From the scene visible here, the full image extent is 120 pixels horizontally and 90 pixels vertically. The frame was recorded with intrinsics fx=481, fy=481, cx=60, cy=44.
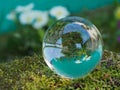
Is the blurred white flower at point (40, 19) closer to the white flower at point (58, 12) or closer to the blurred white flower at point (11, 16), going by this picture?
the white flower at point (58, 12)

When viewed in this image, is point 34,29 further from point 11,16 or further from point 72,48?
point 72,48

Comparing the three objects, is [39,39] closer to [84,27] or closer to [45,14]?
[45,14]

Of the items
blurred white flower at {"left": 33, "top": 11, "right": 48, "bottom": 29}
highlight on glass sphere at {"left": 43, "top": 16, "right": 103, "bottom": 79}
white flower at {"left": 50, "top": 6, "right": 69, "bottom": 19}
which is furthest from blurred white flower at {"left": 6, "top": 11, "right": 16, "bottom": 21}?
highlight on glass sphere at {"left": 43, "top": 16, "right": 103, "bottom": 79}

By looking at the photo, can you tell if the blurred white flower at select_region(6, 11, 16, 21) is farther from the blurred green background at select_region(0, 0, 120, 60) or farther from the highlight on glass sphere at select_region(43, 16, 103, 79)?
the highlight on glass sphere at select_region(43, 16, 103, 79)

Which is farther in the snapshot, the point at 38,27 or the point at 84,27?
the point at 38,27

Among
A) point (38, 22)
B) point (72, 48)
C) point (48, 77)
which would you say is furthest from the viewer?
point (38, 22)

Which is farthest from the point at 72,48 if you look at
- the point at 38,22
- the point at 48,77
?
the point at 38,22

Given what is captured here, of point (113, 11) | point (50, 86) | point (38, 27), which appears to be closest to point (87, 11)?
point (113, 11)
